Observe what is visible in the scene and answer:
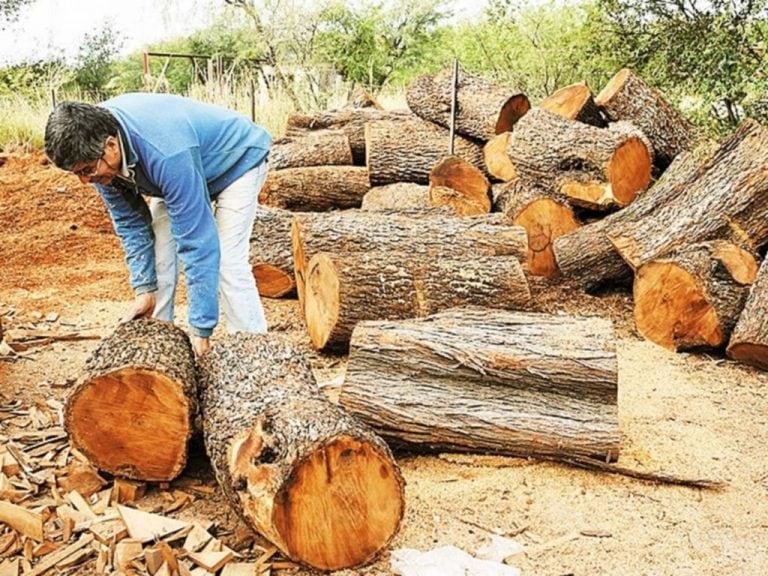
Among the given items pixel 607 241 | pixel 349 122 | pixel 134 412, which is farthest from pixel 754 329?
pixel 349 122

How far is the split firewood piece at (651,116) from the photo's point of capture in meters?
6.07

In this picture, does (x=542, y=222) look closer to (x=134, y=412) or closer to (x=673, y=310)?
(x=673, y=310)

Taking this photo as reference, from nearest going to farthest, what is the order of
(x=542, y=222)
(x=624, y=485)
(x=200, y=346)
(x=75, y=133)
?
(x=75, y=133)
(x=624, y=485)
(x=200, y=346)
(x=542, y=222)

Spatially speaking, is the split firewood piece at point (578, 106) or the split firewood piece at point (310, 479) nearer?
the split firewood piece at point (310, 479)

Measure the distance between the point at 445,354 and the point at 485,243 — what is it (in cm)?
165

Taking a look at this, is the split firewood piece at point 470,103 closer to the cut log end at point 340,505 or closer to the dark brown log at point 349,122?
the dark brown log at point 349,122

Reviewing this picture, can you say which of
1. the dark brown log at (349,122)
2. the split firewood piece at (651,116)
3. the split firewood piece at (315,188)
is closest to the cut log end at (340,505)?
the split firewood piece at (315,188)

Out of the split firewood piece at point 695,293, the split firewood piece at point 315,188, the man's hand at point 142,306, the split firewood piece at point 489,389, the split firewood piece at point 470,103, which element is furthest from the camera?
the split firewood piece at point 470,103

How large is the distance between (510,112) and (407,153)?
94 centimetres

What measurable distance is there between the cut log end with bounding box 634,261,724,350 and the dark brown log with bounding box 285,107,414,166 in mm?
3491

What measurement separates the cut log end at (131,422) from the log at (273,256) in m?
2.69

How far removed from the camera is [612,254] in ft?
16.9

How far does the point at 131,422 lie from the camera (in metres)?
2.68

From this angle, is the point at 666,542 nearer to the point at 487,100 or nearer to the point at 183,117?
the point at 183,117
